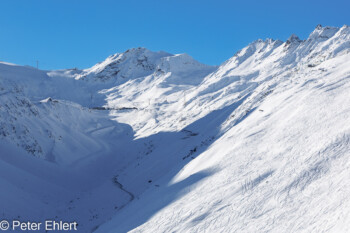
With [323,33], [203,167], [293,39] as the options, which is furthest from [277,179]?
[293,39]

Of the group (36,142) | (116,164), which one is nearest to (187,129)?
(116,164)

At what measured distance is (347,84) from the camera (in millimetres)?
19484

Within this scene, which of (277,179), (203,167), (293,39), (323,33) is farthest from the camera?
(293,39)

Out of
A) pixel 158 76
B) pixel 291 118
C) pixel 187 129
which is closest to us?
pixel 291 118

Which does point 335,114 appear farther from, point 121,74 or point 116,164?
point 121,74

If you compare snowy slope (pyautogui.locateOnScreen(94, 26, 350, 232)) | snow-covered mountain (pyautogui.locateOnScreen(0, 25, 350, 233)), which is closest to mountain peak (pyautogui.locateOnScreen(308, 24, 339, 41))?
snow-covered mountain (pyautogui.locateOnScreen(0, 25, 350, 233))

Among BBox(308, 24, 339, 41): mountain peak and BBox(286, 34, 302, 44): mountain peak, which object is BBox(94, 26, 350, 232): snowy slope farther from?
BBox(286, 34, 302, 44): mountain peak

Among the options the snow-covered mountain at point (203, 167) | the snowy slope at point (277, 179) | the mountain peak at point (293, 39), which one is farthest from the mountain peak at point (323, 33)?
the snowy slope at point (277, 179)

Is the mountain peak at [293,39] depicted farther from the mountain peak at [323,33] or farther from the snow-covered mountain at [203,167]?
the snow-covered mountain at [203,167]

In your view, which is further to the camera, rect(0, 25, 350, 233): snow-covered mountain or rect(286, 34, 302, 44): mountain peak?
rect(286, 34, 302, 44): mountain peak

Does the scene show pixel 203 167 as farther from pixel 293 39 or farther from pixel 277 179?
pixel 293 39

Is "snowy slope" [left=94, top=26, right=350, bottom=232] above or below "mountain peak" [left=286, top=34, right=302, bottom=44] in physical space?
below

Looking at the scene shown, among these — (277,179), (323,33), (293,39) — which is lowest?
(277,179)

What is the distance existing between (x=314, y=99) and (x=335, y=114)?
349cm
